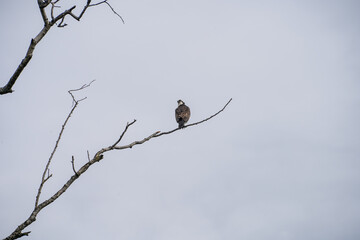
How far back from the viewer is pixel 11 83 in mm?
2846

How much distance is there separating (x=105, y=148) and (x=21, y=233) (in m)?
1.12

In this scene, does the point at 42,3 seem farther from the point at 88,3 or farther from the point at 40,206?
the point at 40,206

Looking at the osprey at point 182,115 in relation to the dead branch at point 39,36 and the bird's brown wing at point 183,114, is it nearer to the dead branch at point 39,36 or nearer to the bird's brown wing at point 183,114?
the bird's brown wing at point 183,114

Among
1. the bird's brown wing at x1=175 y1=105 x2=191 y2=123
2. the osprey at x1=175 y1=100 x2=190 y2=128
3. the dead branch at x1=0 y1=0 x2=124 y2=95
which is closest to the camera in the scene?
the dead branch at x1=0 y1=0 x2=124 y2=95

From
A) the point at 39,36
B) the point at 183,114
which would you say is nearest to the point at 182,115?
the point at 183,114

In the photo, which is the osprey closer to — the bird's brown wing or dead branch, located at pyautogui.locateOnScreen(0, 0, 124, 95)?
the bird's brown wing

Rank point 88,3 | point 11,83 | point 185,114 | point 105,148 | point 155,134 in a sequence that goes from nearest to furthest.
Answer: point 11,83 < point 88,3 < point 105,148 < point 155,134 < point 185,114

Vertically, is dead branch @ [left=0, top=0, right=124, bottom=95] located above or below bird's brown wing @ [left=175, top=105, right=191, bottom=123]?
below

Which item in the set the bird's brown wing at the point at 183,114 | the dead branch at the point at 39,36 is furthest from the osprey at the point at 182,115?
the dead branch at the point at 39,36

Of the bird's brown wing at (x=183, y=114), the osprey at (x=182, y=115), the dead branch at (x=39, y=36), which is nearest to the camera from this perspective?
the dead branch at (x=39, y=36)

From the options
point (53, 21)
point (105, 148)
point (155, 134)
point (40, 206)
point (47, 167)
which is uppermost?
point (53, 21)

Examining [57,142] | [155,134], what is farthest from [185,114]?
[57,142]

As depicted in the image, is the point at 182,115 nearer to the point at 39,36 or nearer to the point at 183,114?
the point at 183,114

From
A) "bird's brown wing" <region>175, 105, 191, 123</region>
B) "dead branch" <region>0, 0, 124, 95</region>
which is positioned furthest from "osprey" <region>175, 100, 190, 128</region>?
"dead branch" <region>0, 0, 124, 95</region>
